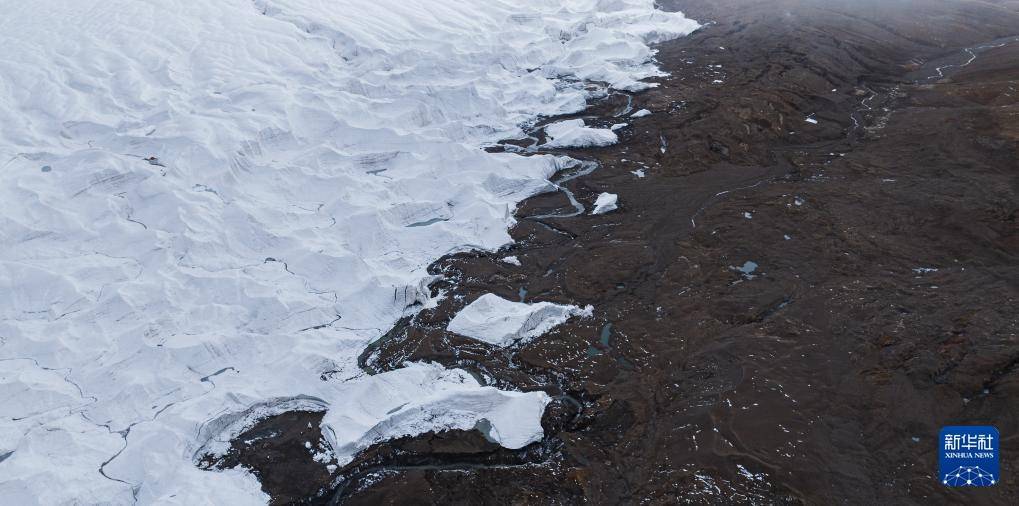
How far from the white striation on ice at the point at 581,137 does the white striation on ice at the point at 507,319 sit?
12.0 ft

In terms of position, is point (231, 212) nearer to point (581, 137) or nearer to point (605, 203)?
point (605, 203)

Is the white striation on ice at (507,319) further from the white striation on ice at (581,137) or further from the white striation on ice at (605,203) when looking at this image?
the white striation on ice at (581,137)

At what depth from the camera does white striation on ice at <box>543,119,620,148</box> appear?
883cm

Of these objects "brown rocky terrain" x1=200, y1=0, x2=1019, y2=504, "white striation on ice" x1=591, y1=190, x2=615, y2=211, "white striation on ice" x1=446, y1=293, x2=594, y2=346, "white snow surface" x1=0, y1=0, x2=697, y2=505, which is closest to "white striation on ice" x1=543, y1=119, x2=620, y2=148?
"brown rocky terrain" x1=200, y1=0, x2=1019, y2=504

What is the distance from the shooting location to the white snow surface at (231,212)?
4.66m

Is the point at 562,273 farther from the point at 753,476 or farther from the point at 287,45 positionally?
the point at 287,45

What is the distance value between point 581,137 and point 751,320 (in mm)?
4211

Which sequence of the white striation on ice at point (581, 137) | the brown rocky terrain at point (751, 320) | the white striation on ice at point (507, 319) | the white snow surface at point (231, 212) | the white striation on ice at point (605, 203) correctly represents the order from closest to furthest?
the brown rocky terrain at point (751, 320), the white snow surface at point (231, 212), the white striation on ice at point (507, 319), the white striation on ice at point (605, 203), the white striation on ice at point (581, 137)

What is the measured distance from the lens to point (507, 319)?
5.56 m

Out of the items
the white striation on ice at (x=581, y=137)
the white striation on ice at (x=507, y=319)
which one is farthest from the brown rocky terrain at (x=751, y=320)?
the white striation on ice at (x=581, y=137)

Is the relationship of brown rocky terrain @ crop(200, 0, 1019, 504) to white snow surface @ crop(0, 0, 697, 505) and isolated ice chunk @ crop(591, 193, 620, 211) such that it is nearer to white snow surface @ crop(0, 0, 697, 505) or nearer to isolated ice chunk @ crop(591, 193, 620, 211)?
isolated ice chunk @ crop(591, 193, 620, 211)

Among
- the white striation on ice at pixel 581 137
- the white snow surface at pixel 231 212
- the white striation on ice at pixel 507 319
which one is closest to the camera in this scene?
the white snow surface at pixel 231 212

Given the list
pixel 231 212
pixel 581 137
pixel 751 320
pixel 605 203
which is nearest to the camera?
pixel 751 320

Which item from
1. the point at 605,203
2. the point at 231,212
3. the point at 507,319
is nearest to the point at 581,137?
the point at 605,203
